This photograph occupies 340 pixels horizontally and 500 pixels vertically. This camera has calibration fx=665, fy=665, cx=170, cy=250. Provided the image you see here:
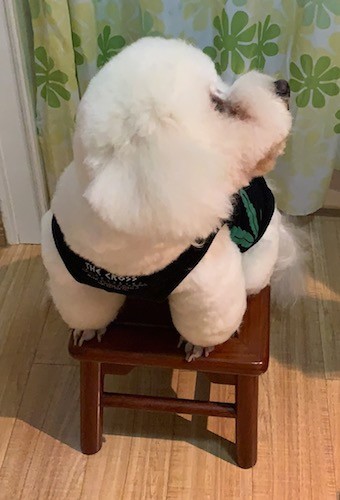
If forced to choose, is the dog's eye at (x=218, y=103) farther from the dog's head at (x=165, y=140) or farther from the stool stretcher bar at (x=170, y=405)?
the stool stretcher bar at (x=170, y=405)

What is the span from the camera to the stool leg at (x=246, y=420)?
117 centimetres

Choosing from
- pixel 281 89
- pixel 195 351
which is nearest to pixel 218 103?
pixel 281 89

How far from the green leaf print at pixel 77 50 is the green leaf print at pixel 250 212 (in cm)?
56

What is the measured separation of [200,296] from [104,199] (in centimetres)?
31

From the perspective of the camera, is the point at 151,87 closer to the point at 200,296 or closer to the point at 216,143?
the point at 216,143

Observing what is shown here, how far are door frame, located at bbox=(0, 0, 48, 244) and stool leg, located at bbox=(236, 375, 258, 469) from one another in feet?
2.44

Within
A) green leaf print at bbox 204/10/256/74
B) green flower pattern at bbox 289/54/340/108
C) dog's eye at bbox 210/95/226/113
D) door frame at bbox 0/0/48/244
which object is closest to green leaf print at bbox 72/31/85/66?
door frame at bbox 0/0/48/244

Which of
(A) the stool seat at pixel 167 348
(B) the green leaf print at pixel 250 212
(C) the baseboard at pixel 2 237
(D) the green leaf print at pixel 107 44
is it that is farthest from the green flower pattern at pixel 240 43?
(C) the baseboard at pixel 2 237

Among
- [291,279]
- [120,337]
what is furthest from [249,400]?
[291,279]

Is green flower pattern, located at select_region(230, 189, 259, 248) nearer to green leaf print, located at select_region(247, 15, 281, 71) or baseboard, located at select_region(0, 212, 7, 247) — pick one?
green leaf print, located at select_region(247, 15, 281, 71)

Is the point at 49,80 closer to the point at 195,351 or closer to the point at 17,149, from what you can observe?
the point at 17,149

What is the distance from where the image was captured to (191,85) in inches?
31.9

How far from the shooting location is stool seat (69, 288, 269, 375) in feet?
3.66

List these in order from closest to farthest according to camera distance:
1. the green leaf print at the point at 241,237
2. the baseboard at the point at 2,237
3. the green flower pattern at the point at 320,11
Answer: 1. the green leaf print at the point at 241,237
2. the green flower pattern at the point at 320,11
3. the baseboard at the point at 2,237
